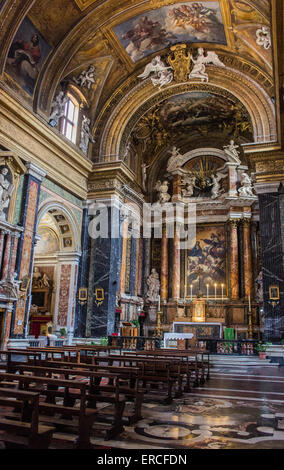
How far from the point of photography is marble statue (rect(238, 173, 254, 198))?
66.4ft

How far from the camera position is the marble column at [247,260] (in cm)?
1914

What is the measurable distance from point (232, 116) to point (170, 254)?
7.95 m

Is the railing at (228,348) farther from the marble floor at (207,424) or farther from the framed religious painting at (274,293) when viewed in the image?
the marble floor at (207,424)

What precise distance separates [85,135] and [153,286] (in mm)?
8681

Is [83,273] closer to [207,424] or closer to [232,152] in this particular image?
[232,152]

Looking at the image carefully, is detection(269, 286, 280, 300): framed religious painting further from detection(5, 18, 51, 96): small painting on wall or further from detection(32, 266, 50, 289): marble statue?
detection(5, 18, 51, 96): small painting on wall

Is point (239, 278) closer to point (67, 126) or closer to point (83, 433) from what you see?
point (67, 126)

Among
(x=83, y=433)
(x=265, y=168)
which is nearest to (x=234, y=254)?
(x=265, y=168)

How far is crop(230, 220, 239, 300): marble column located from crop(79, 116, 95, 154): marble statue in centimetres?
837

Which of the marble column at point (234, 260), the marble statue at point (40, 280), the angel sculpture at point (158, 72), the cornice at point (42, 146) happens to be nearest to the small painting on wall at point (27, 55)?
the cornice at point (42, 146)

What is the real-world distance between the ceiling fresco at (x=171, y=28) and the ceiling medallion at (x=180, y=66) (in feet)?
1.49

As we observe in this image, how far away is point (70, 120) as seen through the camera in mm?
16594

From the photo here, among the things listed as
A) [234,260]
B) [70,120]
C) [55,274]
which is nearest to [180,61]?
[70,120]

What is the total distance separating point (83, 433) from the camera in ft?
11.2
